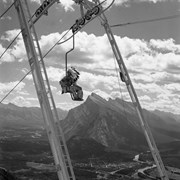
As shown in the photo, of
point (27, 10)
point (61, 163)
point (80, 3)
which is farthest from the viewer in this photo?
point (80, 3)

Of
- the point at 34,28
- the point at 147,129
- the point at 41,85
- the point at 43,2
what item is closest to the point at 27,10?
the point at 34,28

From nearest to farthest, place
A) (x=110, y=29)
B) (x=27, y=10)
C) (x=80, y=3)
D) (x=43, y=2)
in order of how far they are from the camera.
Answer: (x=27, y=10), (x=43, y=2), (x=80, y=3), (x=110, y=29)

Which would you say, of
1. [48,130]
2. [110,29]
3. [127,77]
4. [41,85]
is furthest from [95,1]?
[48,130]

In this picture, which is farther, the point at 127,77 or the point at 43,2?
the point at 127,77

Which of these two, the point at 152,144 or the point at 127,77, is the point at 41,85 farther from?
the point at 152,144

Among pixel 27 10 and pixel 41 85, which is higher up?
pixel 27 10

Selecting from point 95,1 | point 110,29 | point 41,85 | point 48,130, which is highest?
point 95,1
